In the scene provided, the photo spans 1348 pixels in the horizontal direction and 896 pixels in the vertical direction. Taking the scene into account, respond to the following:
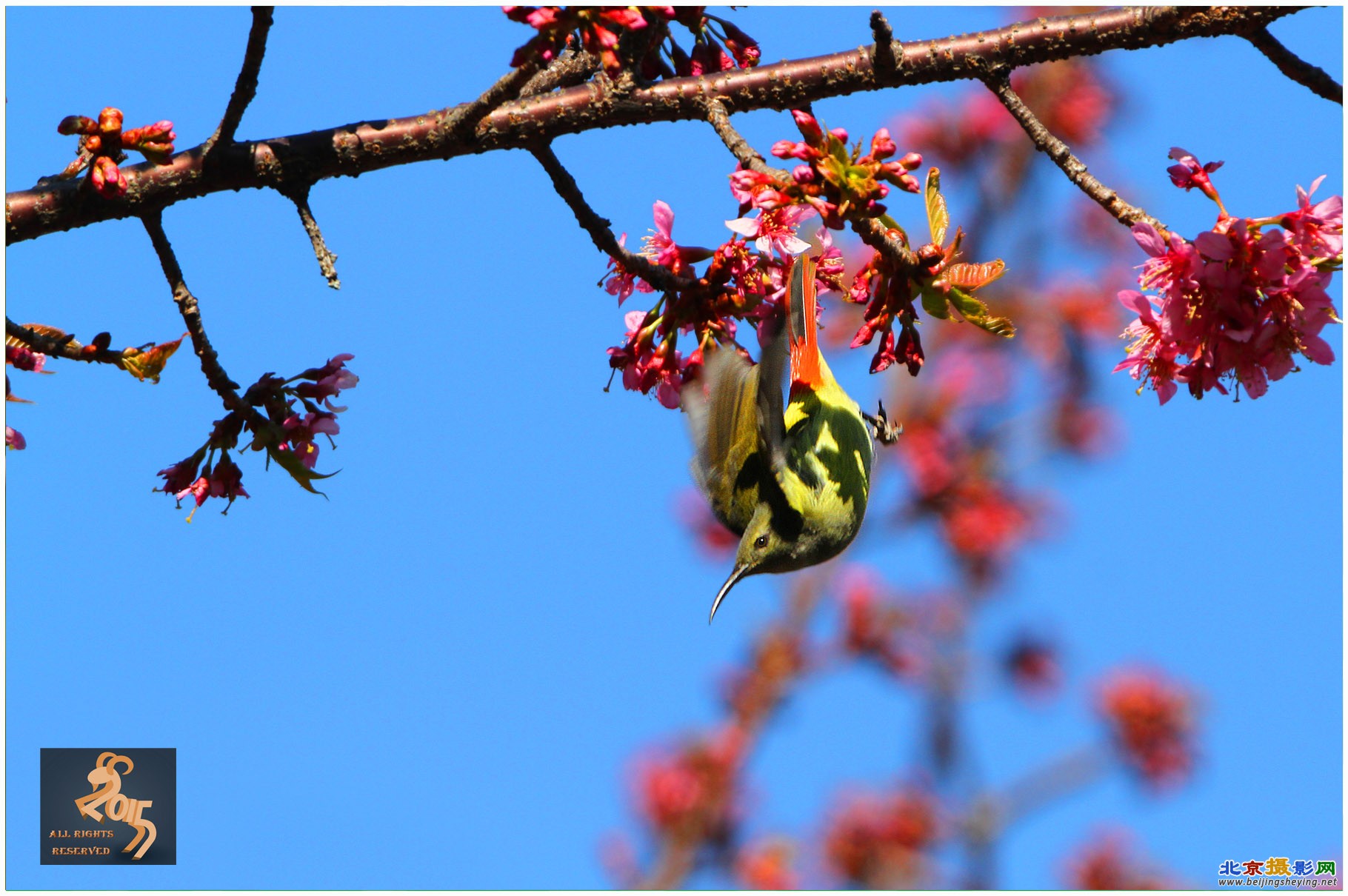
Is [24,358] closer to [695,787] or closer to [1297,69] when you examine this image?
[1297,69]

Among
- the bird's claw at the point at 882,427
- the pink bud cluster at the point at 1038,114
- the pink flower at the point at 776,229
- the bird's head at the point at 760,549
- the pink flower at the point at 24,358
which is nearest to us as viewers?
the pink flower at the point at 776,229

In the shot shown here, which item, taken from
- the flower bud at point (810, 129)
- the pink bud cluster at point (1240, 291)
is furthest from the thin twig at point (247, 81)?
the pink bud cluster at point (1240, 291)

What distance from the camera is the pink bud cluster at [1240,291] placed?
2840mm

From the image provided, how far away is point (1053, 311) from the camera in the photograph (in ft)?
32.2

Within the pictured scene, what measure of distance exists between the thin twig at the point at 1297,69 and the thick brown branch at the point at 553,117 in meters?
0.25

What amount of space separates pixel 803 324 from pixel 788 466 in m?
0.94

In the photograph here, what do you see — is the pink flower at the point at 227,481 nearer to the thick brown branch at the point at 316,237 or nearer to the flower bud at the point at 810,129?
the thick brown branch at the point at 316,237

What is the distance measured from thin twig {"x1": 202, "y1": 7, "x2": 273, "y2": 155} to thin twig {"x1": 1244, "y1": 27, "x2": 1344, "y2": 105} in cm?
239

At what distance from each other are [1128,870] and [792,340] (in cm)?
825

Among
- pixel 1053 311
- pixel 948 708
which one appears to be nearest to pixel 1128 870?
pixel 948 708

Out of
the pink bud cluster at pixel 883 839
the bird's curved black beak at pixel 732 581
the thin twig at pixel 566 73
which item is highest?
the thin twig at pixel 566 73

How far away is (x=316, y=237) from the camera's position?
2.99m

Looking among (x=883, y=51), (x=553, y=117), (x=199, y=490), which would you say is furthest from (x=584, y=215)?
(x=199, y=490)

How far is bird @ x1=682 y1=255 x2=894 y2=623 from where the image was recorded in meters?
4.58
